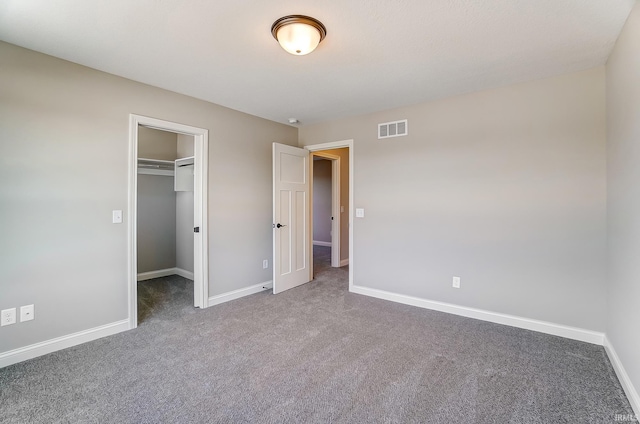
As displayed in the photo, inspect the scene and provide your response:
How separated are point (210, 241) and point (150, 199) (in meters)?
1.95

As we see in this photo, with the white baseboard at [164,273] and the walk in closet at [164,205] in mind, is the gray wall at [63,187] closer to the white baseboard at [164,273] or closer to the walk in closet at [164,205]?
the walk in closet at [164,205]

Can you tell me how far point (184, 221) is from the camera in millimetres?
4852

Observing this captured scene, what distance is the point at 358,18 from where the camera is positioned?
191 cm

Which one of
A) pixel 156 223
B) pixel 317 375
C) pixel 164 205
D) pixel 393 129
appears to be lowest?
pixel 317 375

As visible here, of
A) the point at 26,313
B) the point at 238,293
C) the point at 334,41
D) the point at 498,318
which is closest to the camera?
the point at 334,41

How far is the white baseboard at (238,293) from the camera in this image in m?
3.59

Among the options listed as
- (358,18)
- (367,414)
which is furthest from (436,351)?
(358,18)

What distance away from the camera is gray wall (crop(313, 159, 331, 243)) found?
8227mm

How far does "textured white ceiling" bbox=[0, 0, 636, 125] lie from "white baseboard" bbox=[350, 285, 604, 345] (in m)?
2.36

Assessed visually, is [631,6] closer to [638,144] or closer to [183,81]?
[638,144]

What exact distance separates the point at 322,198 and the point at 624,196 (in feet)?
21.8

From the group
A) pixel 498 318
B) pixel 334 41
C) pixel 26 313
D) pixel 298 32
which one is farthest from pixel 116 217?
pixel 498 318

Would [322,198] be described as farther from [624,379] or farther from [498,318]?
[624,379]

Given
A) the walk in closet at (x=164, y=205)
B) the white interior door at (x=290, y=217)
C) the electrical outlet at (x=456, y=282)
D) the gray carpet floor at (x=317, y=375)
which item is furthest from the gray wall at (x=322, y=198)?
the gray carpet floor at (x=317, y=375)
